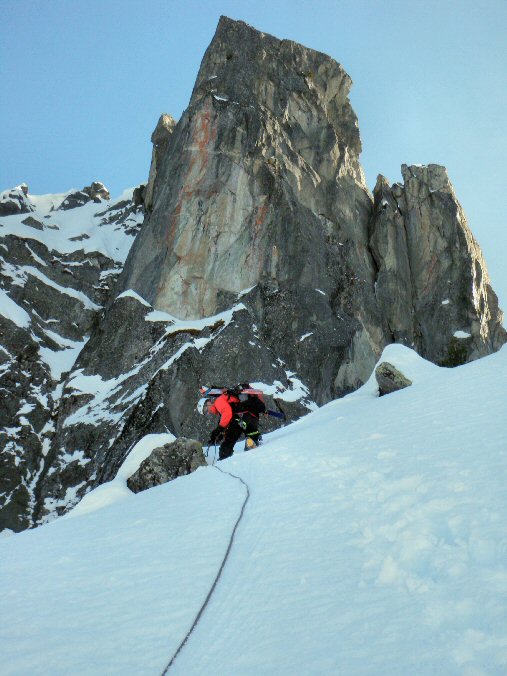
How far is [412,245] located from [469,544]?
50.3 meters

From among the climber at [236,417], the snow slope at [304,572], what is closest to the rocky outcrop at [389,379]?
the climber at [236,417]

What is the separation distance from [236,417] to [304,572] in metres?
8.97

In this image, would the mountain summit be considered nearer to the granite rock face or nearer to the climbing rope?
the granite rock face

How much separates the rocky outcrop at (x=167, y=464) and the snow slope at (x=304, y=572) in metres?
2.98

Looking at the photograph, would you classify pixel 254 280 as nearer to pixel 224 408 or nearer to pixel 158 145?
pixel 158 145

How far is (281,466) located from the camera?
28.2ft

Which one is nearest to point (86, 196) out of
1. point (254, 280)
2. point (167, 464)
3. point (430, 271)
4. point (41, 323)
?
point (41, 323)

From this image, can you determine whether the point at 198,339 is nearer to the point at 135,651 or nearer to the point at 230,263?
the point at 230,263

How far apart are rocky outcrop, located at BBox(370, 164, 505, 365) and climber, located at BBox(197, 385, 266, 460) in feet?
117

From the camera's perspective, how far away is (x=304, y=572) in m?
4.49

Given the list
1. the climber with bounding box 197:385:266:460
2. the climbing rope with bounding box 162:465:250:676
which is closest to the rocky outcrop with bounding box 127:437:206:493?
the climber with bounding box 197:385:266:460

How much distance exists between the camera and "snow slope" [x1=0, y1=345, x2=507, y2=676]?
329 centimetres

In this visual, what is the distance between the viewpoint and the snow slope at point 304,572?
3291 millimetres

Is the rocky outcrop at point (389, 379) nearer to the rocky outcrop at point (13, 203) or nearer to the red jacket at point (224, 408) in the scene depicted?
the red jacket at point (224, 408)
